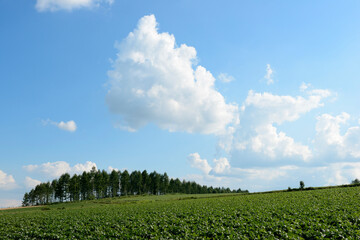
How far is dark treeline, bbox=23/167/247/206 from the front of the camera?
128m

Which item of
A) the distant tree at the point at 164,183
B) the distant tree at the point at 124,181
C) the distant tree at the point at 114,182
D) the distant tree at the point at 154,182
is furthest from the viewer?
the distant tree at the point at 164,183

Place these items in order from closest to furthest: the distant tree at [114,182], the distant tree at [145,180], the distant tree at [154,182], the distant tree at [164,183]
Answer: the distant tree at [114,182] → the distant tree at [145,180] → the distant tree at [154,182] → the distant tree at [164,183]

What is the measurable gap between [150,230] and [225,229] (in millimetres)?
8591

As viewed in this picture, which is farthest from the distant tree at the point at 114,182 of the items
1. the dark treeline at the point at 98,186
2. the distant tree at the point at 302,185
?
the distant tree at the point at 302,185

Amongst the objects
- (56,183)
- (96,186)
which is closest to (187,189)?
(96,186)

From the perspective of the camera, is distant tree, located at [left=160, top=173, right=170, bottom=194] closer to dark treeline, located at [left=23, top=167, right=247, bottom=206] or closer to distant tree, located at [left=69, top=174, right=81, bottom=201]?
dark treeline, located at [left=23, top=167, right=247, bottom=206]

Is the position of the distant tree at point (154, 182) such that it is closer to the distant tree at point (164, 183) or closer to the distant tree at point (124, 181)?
the distant tree at point (164, 183)

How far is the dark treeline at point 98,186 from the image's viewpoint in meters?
128

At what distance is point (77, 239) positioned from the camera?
82.0ft

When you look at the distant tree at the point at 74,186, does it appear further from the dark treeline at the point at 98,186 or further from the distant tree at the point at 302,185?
the distant tree at the point at 302,185

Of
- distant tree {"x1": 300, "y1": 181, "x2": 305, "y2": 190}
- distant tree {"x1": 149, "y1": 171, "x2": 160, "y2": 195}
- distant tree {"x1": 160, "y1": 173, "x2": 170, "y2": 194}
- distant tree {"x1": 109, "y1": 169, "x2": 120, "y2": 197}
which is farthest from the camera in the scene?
distant tree {"x1": 160, "y1": 173, "x2": 170, "y2": 194}

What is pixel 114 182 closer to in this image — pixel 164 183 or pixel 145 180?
pixel 145 180

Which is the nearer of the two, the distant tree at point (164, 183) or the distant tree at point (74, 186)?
the distant tree at point (74, 186)

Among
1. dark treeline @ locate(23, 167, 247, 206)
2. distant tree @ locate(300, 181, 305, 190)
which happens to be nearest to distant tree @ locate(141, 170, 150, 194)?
dark treeline @ locate(23, 167, 247, 206)
